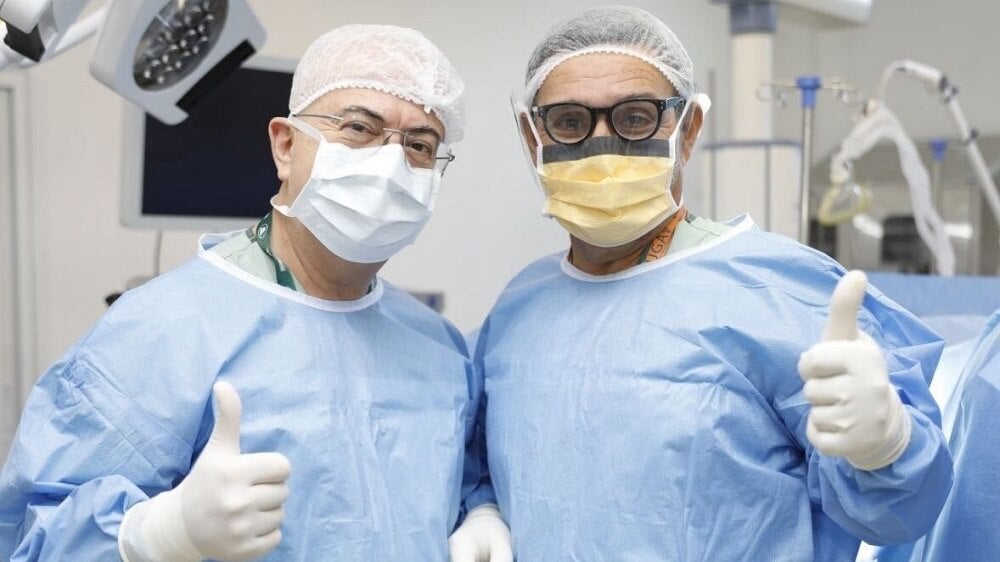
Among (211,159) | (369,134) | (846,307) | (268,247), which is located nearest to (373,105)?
(369,134)

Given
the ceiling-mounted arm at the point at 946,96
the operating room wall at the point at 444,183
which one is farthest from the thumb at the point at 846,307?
the ceiling-mounted arm at the point at 946,96

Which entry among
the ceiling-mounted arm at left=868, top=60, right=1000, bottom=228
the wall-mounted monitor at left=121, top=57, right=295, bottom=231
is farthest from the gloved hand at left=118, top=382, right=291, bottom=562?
the ceiling-mounted arm at left=868, top=60, right=1000, bottom=228

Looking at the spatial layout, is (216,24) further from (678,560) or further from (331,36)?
(678,560)

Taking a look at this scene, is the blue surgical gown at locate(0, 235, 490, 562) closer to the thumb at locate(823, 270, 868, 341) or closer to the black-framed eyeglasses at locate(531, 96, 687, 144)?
the black-framed eyeglasses at locate(531, 96, 687, 144)

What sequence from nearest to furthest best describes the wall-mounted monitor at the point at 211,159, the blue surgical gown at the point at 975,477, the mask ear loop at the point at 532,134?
the blue surgical gown at the point at 975,477, the mask ear loop at the point at 532,134, the wall-mounted monitor at the point at 211,159

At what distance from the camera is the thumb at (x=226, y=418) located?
1029 millimetres

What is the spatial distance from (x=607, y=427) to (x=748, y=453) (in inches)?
6.6

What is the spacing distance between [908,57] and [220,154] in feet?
13.6

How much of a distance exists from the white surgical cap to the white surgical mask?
0.24m

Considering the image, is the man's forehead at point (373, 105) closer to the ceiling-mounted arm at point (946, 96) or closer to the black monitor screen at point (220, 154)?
the black monitor screen at point (220, 154)

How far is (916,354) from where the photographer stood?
4.05 feet

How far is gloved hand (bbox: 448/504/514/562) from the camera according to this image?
4.31 ft

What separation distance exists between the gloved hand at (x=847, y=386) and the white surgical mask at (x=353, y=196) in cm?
57

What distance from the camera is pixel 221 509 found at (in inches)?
39.9
